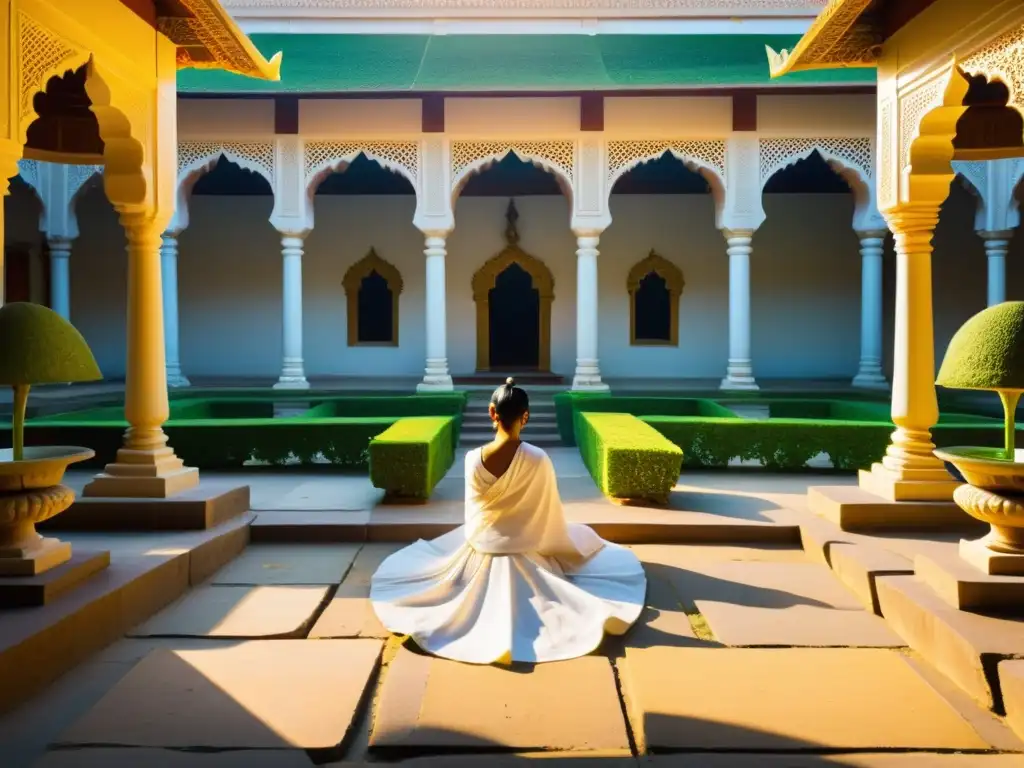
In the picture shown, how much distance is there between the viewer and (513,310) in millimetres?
16781

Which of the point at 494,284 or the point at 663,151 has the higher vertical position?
the point at 663,151

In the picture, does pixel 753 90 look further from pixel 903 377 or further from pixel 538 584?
pixel 538 584

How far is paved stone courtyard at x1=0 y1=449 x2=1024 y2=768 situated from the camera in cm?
276

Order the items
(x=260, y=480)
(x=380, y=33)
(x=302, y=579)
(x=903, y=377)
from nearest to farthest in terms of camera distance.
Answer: (x=302, y=579) < (x=903, y=377) < (x=260, y=480) < (x=380, y=33)

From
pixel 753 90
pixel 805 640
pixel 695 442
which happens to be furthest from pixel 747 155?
pixel 805 640

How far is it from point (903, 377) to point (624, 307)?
35.9 ft

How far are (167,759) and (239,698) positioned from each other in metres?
0.48

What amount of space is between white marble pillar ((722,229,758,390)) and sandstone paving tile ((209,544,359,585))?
875 centimetres

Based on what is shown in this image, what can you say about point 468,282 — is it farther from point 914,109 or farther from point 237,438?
point 914,109

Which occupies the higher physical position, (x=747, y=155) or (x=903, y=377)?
(x=747, y=155)

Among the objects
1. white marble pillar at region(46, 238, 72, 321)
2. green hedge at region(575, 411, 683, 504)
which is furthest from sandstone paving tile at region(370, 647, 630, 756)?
white marble pillar at region(46, 238, 72, 321)

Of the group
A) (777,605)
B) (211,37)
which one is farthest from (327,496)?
(777,605)

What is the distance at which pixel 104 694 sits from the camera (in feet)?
10.5

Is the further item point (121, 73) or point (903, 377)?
point (903, 377)
